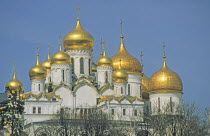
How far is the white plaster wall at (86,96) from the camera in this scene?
69.8m

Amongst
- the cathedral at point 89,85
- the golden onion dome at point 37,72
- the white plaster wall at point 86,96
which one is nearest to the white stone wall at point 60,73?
the cathedral at point 89,85

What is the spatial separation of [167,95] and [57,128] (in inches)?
641

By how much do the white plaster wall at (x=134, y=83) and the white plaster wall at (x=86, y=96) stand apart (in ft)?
18.4

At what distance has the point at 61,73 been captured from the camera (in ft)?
229

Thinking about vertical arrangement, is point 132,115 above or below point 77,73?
below

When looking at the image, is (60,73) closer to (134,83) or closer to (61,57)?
(61,57)

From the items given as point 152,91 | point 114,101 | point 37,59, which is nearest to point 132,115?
point 114,101

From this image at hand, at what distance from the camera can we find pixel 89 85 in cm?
7025

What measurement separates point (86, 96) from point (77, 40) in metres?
6.65

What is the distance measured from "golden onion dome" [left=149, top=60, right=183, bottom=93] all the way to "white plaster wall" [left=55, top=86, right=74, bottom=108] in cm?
1061

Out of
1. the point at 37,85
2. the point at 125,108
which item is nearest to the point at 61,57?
the point at 37,85

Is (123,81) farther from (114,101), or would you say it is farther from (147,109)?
(147,109)

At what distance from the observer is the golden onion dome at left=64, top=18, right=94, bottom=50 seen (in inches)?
2852

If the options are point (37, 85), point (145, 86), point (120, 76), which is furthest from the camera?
point (145, 86)
